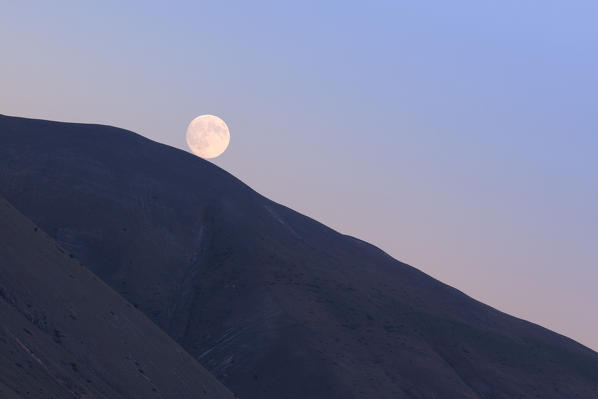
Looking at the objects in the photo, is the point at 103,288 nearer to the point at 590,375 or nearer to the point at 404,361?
the point at 404,361

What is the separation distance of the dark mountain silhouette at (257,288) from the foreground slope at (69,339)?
492 inches

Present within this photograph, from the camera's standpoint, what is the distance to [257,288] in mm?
69562

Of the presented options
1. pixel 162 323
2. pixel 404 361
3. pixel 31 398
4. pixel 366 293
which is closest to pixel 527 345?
pixel 366 293

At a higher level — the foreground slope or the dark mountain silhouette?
the dark mountain silhouette

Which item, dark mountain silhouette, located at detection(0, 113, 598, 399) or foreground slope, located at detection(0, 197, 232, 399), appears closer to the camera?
foreground slope, located at detection(0, 197, 232, 399)

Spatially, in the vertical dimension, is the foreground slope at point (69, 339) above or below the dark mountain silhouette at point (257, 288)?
below

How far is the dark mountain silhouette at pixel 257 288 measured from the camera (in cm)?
6234

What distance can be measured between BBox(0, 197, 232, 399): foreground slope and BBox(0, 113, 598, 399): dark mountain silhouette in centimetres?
1249

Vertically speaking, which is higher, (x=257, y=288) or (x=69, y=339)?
(x=257, y=288)

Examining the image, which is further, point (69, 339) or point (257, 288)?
point (257, 288)

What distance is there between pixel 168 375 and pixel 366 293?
35.7 metres

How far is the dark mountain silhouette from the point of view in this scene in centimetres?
6234

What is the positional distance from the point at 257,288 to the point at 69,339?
32777 millimetres

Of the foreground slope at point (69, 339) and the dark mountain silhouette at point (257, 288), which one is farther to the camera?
the dark mountain silhouette at point (257, 288)
